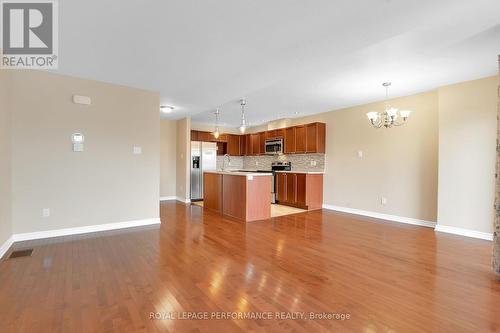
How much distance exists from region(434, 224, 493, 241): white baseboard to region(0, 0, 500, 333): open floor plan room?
0.02 m

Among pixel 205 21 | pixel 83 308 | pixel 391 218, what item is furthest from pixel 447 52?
pixel 83 308

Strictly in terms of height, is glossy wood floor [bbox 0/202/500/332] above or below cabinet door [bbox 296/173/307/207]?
below

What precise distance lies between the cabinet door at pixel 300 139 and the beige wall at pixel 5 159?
5.79 metres

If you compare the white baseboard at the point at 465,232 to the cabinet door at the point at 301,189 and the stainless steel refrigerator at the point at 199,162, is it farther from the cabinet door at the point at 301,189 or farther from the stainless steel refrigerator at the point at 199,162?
the stainless steel refrigerator at the point at 199,162

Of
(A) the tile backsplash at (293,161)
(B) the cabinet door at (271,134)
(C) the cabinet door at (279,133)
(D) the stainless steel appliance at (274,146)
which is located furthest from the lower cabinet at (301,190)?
(B) the cabinet door at (271,134)

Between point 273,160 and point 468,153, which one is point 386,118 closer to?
point 468,153

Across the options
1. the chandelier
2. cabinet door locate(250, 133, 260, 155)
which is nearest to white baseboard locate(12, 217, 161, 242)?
the chandelier

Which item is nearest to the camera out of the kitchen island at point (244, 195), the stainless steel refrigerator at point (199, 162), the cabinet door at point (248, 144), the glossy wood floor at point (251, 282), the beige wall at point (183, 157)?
the glossy wood floor at point (251, 282)

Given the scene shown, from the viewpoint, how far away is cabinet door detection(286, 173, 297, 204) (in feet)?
20.9

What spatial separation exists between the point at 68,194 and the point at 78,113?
51.0 inches

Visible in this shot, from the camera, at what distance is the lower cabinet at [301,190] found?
6.15 m

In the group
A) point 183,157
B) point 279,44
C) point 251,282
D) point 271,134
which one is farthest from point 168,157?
point 251,282

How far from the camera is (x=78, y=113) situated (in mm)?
3939

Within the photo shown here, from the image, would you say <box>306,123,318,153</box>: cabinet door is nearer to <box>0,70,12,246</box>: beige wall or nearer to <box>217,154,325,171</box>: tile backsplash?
<box>217,154,325,171</box>: tile backsplash
